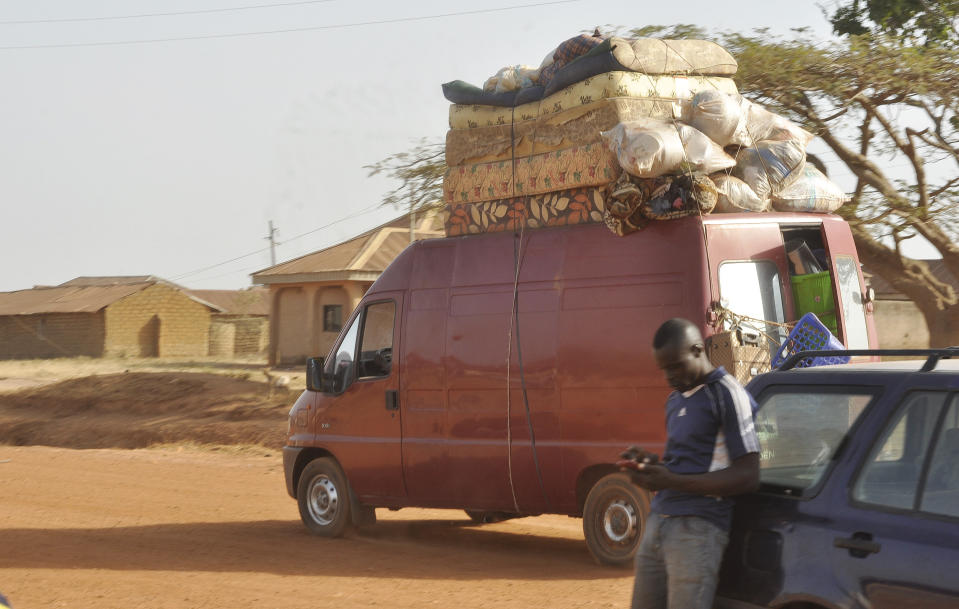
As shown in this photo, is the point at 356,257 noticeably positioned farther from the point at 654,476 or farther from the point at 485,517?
the point at 654,476

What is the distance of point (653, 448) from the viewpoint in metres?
8.05

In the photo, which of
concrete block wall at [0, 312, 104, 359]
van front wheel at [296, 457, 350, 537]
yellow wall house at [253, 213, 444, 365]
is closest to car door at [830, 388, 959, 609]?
van front wheel at [296, 457, 350, 537]

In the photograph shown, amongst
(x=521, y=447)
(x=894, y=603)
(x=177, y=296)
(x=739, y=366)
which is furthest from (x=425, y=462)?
(x=177, y=296)

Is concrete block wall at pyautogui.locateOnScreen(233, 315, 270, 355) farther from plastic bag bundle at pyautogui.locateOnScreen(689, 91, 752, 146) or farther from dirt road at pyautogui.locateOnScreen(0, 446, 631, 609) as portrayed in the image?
plastic bag bundle at pyautogui.locateOnScreen(689, 91, 752, 146)

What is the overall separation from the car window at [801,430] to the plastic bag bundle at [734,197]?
4014 millimetres

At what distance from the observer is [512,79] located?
1001cm

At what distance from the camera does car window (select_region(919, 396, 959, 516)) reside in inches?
148

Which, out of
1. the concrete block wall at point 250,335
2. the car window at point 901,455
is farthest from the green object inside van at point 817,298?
the concrete block wall at point 250,335

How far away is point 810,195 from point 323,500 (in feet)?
16.8

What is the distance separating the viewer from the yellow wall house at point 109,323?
48.9m

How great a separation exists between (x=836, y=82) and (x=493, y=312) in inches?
404

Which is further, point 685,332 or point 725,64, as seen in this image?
point 725,64

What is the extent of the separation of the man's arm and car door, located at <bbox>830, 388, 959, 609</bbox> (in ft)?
1.09

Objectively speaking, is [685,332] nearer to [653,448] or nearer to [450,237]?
[653,448]
